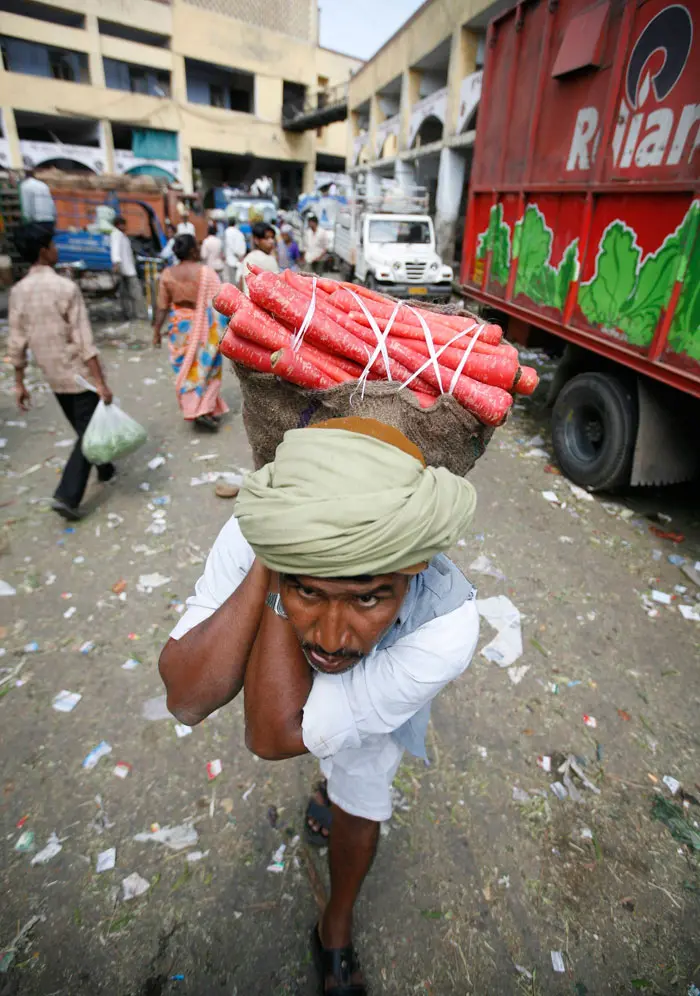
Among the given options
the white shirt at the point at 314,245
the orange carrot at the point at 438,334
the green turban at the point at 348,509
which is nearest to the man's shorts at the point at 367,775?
the green turban at the point at 348,509

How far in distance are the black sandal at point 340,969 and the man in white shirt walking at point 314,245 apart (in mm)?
15969

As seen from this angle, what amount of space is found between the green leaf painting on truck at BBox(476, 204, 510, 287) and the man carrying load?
5.24m

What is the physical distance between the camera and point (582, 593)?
3467 mm

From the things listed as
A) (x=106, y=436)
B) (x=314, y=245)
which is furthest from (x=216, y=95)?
(x=106, y=436)

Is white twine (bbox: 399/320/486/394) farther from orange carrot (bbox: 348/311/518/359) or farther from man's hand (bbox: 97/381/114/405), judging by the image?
man's hand (bbox: 97/381/114/405)

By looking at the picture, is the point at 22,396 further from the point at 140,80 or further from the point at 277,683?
the point at 140,80

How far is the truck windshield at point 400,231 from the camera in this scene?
1209 centimetres

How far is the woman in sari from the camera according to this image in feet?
16.8

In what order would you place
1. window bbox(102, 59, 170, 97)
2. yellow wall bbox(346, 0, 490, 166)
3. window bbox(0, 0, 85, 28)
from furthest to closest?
window bbox(102, 59, 170, 97), window bbox(0, 0, 85, 28), yellow wall bbox(346, 0, 490, 166)

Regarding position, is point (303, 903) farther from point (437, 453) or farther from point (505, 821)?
point (437, 453)

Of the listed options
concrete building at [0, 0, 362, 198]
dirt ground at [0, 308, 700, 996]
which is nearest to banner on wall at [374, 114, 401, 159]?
concrete building at [0, 0, 362, 198]

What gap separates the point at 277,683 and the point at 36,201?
13.5 m

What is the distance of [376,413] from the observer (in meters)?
1.11

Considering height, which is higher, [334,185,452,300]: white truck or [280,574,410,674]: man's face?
[334,185,452,300]: white truck
